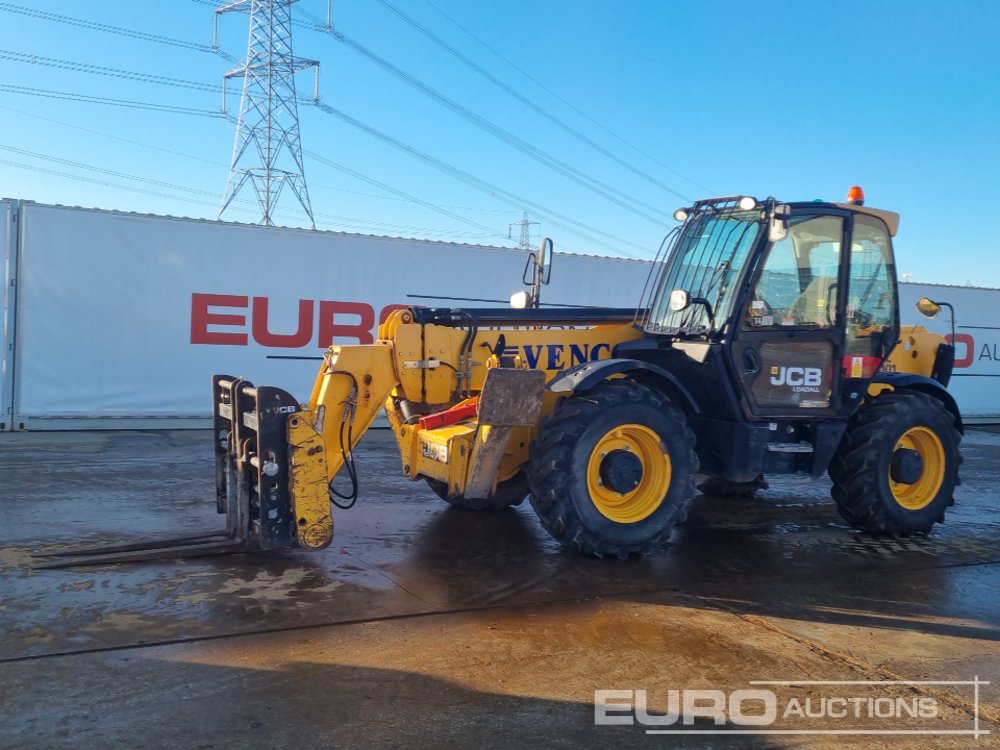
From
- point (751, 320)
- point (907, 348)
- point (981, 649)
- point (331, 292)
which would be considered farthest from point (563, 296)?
point (981, 649)

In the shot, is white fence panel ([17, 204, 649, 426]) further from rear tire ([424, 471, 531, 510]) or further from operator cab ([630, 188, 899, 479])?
operator cab ([630, 188, 899, 479])

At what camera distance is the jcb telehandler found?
557 cm

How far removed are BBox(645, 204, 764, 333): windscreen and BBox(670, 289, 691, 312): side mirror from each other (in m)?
0.24

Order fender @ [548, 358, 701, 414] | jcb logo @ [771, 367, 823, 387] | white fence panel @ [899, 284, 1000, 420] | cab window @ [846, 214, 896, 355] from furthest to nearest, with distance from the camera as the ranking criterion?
white fence panel @ [899, 284, 1000, 420]
cab window @ [846, 214, 896, 355]
jcb logo @ [771, 367, 823, 387]
fender @ [548, 358, 701, 414]

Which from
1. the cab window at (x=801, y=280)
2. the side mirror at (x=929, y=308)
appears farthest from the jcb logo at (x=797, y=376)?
the side mirror at (x=929, y=308)

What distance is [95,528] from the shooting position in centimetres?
630

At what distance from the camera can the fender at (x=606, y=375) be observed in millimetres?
5698

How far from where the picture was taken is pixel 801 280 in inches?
256

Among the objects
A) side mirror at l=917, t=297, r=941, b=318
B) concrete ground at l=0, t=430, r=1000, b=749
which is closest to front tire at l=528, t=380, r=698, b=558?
concrete ground at l=0, t=430, r=1000, b=749

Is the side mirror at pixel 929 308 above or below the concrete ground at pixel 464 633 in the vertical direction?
above

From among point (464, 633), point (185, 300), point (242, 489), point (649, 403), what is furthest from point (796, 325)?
point (185, 300)

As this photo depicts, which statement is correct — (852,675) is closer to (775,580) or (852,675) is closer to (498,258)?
(775,580)

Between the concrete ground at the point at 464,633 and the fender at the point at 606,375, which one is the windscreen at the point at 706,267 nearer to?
the fender at the point at 606,375

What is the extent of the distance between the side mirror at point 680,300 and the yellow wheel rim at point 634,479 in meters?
0.91
